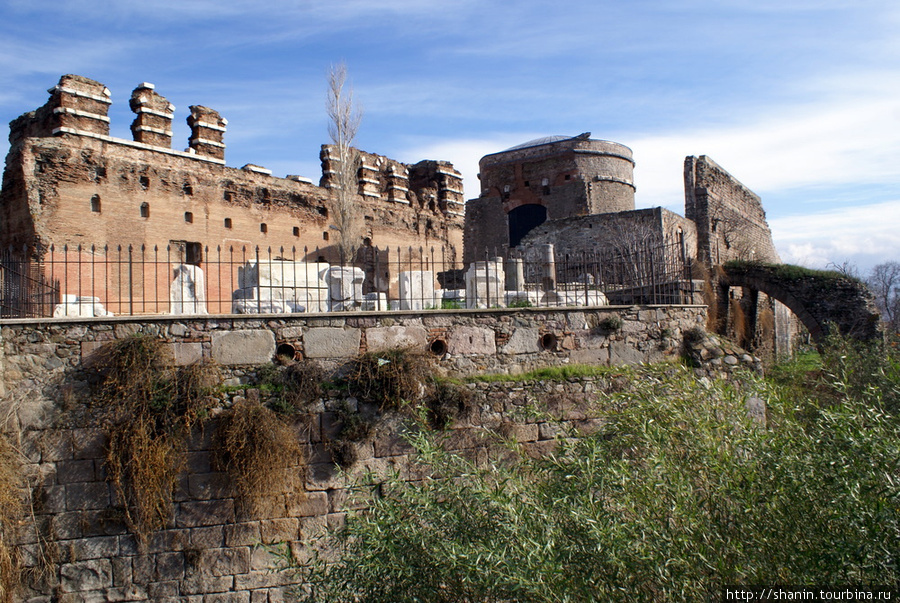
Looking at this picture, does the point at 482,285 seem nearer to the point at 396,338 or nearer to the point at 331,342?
the point at 396,338

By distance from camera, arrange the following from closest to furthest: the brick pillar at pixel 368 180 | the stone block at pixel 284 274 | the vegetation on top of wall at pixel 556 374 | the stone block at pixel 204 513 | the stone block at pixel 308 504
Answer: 1. the stone block at pixel 204 513
2. the stone block at pixel 308 504
3. the vegetation on top of wall at pixel 556 374
4. the stone block at pixel 284 274
5. the brick pillar at pixel 368 180

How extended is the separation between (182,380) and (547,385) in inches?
149

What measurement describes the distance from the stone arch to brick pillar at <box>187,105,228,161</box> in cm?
1385

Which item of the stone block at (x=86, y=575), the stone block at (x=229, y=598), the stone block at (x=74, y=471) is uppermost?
the stone block at (x=74, y=471)

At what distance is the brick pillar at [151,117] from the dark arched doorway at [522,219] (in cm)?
1382

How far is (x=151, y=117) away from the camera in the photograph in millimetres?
16422

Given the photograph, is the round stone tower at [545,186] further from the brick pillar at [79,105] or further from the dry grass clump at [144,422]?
the dry grass clump at [144,422]

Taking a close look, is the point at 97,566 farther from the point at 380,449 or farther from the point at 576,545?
the point at 576,545

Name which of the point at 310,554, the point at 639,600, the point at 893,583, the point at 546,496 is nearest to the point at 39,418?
the point at 310,554

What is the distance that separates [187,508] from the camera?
6.49m

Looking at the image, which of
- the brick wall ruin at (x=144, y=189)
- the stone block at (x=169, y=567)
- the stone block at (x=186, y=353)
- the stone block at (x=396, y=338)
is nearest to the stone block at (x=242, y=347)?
the stone block at (x=186, y=353)

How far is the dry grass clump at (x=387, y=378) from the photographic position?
698cm

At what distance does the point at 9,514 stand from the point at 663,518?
5570mm

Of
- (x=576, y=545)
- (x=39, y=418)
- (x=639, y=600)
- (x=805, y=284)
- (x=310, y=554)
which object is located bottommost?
(x=310, y=554)
